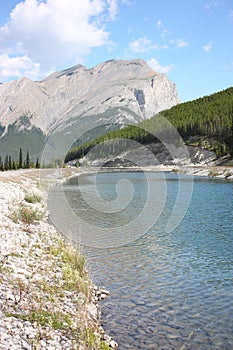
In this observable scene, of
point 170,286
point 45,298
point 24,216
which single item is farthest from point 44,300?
point 24,216

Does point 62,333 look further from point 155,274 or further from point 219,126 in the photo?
point 219,126

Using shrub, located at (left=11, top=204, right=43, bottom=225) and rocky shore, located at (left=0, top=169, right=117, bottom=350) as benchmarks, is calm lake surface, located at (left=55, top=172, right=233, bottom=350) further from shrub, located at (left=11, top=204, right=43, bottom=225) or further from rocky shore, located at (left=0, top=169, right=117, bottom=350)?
shrub, located at (left=11, top=204, right=43, bottom=225)

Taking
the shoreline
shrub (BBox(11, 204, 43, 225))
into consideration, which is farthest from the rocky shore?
shrub (BBox(11, 204, 43, 225))

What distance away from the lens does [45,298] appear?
41.1 ft

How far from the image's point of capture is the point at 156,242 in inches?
988

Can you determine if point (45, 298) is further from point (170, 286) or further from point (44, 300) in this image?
point (170, 286)

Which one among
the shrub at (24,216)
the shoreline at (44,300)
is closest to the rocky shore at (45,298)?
the shoreline at (44,300)

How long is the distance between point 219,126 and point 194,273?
158150mm

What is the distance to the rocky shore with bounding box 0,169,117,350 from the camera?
984cm

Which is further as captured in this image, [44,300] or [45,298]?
[45,298]

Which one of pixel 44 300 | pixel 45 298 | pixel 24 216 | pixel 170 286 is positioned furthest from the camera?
pixel 24 216

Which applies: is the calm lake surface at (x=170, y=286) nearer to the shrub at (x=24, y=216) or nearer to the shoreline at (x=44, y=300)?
the shoreline at (x=44, y=300)

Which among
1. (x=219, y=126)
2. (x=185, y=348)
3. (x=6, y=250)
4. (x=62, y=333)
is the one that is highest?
(x=219, y=126)

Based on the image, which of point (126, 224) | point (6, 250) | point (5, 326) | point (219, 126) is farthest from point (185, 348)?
point (219, 126)
